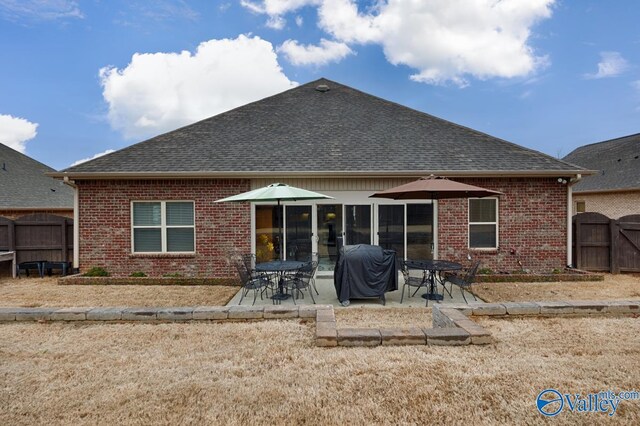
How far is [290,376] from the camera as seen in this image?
351cm

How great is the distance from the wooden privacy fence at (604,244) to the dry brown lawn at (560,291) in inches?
43.0

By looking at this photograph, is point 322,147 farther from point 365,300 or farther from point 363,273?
point 365,300

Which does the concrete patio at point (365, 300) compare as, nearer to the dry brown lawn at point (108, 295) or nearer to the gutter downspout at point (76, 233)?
the dry brown lawn at point (108, 295)

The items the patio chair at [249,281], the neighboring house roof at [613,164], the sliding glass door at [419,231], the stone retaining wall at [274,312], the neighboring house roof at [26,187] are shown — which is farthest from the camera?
the neighboring house roof at [613,164]

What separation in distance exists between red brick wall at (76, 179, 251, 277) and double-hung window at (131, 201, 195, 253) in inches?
6.4

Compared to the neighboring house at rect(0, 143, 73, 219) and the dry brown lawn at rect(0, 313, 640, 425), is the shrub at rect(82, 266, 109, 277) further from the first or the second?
the neighboring house at rect(0, 143, 73, 219)

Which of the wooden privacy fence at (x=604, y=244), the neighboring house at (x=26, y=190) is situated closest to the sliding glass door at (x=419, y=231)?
the wooden privacy fence at (x=604, y=244)

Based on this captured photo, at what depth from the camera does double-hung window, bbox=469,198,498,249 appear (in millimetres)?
9766

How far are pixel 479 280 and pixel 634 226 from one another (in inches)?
211

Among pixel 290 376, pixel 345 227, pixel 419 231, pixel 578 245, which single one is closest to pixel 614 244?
pixel 578 245

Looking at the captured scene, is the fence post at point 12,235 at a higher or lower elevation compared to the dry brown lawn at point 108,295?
higher

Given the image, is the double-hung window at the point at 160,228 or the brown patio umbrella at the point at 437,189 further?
the double-hung window at the point at 160,228

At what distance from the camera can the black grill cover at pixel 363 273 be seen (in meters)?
6.70

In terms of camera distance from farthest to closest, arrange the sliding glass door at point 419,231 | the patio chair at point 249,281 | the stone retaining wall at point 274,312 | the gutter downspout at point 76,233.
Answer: the sliding glass door at point 419,231
the gutter downspout at point 76,233
the patio chair at point 249,281
the stone retaining wall at point 274,312
